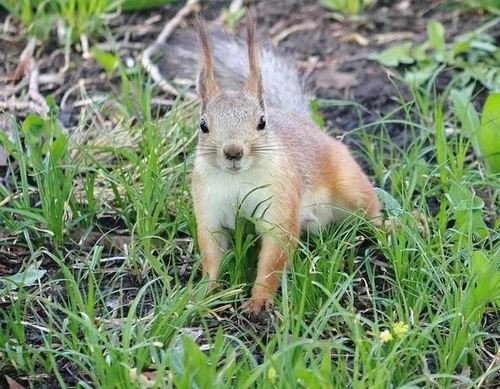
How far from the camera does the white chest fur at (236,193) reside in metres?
3.05

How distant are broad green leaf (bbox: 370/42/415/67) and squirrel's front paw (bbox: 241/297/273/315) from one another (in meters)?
1.83

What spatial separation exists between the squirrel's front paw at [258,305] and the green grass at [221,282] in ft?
0.09

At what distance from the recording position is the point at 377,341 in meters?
2.62

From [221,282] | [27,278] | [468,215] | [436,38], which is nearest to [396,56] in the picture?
[436,38]

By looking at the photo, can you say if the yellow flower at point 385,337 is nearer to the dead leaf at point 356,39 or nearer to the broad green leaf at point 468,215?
the broad green leaf at point 468,215

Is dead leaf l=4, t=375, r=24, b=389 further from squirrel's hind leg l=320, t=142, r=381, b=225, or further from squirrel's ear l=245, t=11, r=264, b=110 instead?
squirrel's hind leg l=320, t=142, r=381, b=225

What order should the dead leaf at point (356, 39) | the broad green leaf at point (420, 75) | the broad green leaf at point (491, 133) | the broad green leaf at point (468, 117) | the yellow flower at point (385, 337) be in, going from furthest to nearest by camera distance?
the dead leaf at point (356, 39) < the broad green leaf at point (420, 75) < the broad green leaf at point (468, 117) < the broad green leaf at point (491, 133) < the yellow flower at point (385, 337)

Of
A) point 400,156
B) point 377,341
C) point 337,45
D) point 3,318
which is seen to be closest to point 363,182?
point 400,156

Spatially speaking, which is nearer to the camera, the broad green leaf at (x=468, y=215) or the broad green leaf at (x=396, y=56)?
the broad green leaf at (x=468, y=215)

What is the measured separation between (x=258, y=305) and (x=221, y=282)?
0.15 meters

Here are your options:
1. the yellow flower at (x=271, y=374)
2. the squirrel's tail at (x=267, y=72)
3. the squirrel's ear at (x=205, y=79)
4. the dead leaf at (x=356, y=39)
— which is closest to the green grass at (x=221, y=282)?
the yellow flower at (x=271, y=374)

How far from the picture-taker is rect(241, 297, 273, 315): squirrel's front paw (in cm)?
302

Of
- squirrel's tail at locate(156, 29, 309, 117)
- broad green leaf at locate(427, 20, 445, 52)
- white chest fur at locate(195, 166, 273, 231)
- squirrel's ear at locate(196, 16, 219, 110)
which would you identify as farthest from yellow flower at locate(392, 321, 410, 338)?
broad green leaf at locate(427, 20, 445, 52)

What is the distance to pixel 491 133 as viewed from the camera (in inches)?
145
